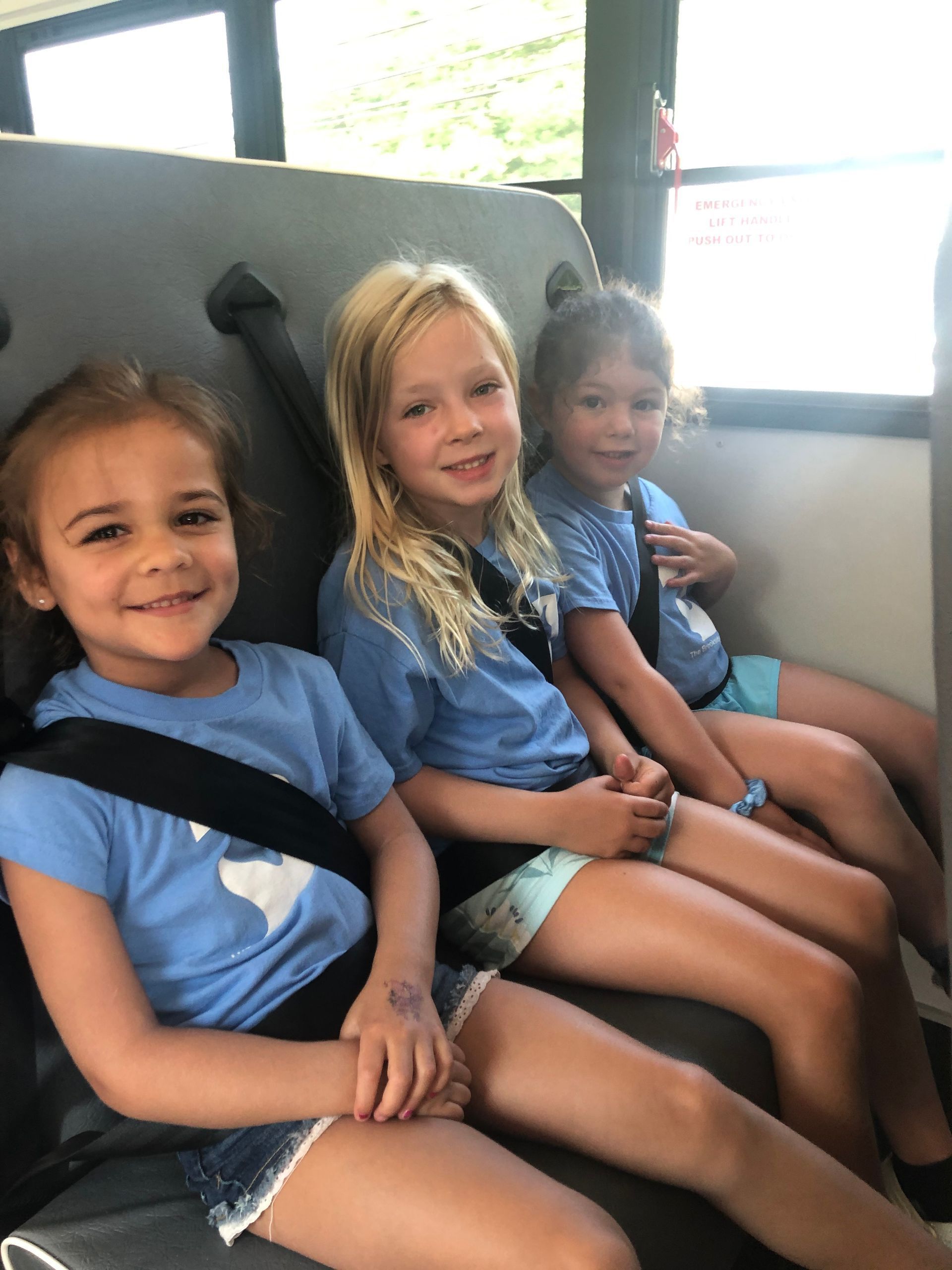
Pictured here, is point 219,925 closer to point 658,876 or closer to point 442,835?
point 442,835

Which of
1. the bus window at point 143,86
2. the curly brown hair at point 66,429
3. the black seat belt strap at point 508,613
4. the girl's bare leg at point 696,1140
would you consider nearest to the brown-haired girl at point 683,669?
the black seat belt strap at point 508,613

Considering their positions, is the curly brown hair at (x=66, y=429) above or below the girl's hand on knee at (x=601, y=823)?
above

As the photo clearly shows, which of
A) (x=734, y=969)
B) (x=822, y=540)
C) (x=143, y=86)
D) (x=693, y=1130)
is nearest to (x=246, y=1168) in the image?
(x=693, y=1130)

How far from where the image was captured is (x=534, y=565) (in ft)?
3.97

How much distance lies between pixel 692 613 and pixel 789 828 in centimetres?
35

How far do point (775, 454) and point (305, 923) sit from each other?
1173mm

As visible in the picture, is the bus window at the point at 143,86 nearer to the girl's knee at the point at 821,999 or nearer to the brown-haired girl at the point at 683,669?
the brown-haired girl at the point at 683,669

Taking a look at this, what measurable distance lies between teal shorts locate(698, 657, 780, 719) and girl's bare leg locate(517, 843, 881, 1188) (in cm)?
49

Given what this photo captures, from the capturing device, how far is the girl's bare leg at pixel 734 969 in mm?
893

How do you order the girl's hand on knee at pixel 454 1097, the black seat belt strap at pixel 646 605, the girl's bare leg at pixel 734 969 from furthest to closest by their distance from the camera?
Result: the black seat belt strap at pixel 646 605, the girl's bare leg at pixel 734 969, the girl's hand on knee at pixel 454 1097

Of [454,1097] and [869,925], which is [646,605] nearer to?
[869,925]

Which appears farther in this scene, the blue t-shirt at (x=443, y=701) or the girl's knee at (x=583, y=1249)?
the blue t-shirt at (x=443, y=701)

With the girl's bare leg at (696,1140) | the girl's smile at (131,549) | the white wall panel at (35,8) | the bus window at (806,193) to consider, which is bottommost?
the girl's bare leg at (696,1140)

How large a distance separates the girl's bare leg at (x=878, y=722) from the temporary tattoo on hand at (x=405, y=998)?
0.80m
